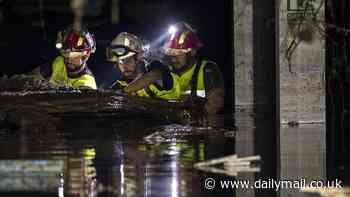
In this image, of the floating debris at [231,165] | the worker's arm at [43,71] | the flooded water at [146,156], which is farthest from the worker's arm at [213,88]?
the floating debris at [231,165]

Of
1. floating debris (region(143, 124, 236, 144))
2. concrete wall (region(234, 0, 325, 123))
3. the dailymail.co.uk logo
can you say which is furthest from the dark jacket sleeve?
the dailymail.co.uk logo

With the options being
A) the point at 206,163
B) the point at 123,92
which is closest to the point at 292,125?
the point at 123,92

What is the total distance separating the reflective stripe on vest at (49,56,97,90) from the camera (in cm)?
1574

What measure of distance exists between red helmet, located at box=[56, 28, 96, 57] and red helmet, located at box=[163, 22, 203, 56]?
60.8 inches

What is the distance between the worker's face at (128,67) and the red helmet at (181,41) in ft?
2.58

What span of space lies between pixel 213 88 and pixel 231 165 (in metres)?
7.47

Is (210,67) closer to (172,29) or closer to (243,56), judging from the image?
(243,56)

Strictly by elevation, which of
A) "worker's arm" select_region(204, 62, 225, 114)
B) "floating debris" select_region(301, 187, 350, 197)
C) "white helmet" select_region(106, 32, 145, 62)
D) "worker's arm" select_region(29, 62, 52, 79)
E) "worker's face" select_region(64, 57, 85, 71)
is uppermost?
"white helmet" select_region(106, 32, 145, 62)

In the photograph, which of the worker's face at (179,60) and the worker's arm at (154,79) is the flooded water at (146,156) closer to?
the worker's arm at (154,79)

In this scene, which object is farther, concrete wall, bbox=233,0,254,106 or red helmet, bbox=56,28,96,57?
concrete wall, bbox=233,0,254,106

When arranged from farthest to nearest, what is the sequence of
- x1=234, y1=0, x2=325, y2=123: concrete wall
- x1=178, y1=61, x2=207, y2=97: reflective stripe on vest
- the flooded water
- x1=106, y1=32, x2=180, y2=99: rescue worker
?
x1=178, y1=61, x2=207, y2=97: reflective stripe on vest → x1=106, y1=32, x2=180, y2=99: rescue worker → x1=234, y1=0, x2=325, y2=123: concrete wall → the flooded water

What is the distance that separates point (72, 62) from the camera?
52.7ft

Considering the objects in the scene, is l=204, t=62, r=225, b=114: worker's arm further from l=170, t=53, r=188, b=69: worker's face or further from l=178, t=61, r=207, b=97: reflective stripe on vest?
l=170, t=53, r=188, b=69: worker's face

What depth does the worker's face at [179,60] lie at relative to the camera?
52.5 ft
